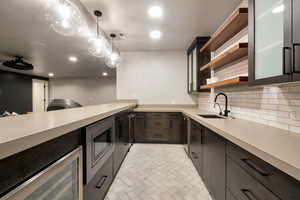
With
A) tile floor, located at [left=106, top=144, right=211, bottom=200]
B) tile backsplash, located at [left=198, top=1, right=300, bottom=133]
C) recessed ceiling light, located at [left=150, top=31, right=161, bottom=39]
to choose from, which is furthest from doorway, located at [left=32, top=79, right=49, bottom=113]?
tile backsplash, located at [left=198, top=1, right=300, bottom=133]

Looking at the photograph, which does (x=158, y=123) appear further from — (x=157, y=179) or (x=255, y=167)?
(x=255, y=167)

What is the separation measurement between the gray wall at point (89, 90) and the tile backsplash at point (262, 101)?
24.3 feet

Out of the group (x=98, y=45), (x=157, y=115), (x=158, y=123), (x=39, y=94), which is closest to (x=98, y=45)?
(x=98, y=45)

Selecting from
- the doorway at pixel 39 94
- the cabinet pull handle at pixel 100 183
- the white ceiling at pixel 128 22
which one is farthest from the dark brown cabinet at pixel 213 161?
the doorway at pixel 39 94

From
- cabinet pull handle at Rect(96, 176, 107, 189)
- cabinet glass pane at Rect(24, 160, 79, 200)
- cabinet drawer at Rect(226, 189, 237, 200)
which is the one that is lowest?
cabinet pull handle at Rect(96, 176, 107, 189)

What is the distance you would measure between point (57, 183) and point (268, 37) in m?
1.77

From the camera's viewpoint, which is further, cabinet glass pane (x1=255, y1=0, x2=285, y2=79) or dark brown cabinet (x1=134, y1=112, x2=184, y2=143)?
dark brown cabinet (x1=134, y1=112, x2=184, y2=143)

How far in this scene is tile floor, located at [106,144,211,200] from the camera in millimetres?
1688

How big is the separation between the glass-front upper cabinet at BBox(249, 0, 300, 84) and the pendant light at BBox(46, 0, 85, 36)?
179 cm

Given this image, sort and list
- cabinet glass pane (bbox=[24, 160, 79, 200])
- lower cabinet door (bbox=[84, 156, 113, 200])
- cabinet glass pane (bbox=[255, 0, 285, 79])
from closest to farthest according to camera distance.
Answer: cabinet glass pane (bbox=[24, 160, 79, 200]) → cabinet glass pane (bbox=[255, 0, 285, 79]) → lower cabinet door (bbox=[84, 156, 113, 200])

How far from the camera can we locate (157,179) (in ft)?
6.57

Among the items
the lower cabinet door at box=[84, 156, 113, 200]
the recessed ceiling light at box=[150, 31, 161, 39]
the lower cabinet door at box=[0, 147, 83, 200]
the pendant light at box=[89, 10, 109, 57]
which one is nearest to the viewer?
the lower cabinet door at box=[0, 147, 83, 200]

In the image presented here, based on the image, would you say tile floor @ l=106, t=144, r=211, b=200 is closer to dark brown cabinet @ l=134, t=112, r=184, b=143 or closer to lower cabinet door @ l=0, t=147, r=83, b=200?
dark brown cabinet @ l=134, t=112, r=184, b=143

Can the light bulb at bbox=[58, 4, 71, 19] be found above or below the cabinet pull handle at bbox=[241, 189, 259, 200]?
above
